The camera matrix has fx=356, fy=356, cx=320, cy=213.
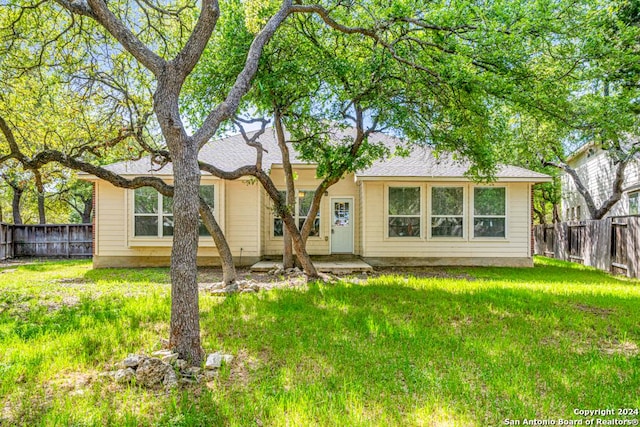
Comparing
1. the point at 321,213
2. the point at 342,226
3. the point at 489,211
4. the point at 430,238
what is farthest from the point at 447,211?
the point at 321,213

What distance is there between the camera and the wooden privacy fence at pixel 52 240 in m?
16.4

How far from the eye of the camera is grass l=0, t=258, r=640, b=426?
287cm

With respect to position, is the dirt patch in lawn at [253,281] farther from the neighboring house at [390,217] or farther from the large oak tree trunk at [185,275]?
the large oak tree trunk at [185,275]

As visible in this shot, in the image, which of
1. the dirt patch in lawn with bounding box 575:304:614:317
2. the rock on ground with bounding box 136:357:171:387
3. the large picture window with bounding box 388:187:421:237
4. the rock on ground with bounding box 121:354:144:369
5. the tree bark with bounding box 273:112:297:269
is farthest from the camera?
the large picture window with bounding box 388:187:421:237

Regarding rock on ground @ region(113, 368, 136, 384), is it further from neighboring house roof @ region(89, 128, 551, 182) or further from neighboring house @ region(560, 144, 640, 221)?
neighboring house @ region(560, 144, 640, 221)

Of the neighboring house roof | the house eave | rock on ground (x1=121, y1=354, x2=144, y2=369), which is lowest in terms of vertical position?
rock on ground (x1=121, y1=354, x2=144, y2=369)

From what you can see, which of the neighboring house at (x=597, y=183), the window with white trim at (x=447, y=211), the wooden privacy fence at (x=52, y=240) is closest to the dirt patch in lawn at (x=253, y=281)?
the window with white trim at (x=447, y=211)

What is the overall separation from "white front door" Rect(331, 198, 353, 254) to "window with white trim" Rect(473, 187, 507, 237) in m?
4.40

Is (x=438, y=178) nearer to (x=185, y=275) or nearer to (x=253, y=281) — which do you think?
(x=253, y=281)

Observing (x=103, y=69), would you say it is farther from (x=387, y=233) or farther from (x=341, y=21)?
(x=387, y=233)

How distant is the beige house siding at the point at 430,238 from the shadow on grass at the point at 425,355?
5473 mm

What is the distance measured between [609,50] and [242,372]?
7564mm

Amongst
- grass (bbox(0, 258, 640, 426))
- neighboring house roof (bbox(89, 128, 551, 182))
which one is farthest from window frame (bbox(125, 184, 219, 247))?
grass (bbox(0, 258, 640, 426))

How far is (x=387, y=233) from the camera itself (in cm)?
1215
